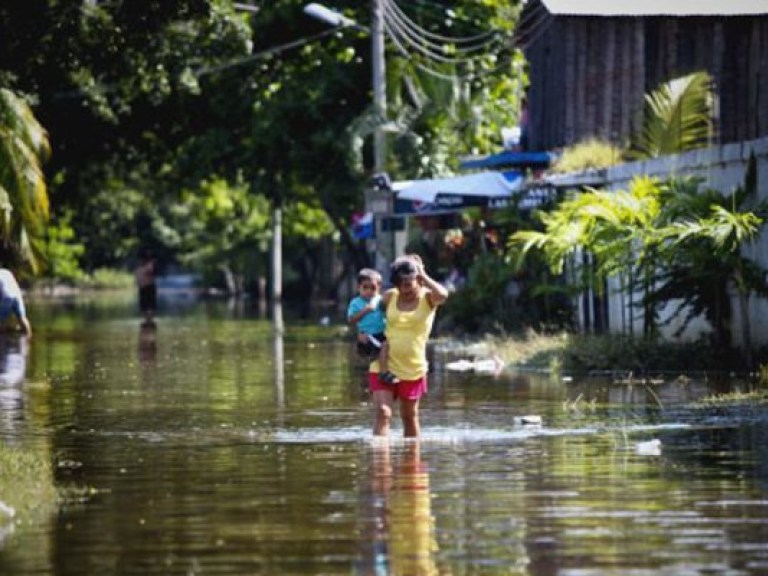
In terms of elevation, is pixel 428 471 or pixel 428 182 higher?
pixel 428 182

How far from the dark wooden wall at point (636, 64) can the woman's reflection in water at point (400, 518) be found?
23.3 meters

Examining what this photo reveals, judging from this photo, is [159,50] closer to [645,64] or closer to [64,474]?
[645,64]

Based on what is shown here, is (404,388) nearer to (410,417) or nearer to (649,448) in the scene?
(410,417)

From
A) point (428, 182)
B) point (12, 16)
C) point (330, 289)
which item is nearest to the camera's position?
point (12, 16)

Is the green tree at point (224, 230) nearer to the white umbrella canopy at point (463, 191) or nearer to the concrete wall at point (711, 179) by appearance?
the white umbrella canopy at point (463, 191)

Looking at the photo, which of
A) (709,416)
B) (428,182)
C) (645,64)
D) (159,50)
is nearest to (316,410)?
(709,416)

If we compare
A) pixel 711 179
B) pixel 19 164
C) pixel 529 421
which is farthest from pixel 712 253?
pixel 19 164

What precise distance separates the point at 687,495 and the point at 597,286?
47.1ft

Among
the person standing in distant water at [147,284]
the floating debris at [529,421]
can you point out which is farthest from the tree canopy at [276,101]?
the floating debris at [529,421]

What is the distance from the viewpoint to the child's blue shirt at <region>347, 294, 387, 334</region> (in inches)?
787

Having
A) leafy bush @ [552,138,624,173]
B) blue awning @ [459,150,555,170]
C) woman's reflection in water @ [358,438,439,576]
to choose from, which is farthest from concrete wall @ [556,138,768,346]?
woman's reflection in water @ [358,438,439,576]

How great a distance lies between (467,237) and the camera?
135ft

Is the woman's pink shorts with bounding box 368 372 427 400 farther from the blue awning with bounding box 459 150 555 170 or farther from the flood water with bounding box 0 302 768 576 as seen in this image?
the blue awning with bounding box 459 150 555 170

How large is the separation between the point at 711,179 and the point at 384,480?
46.9ft
